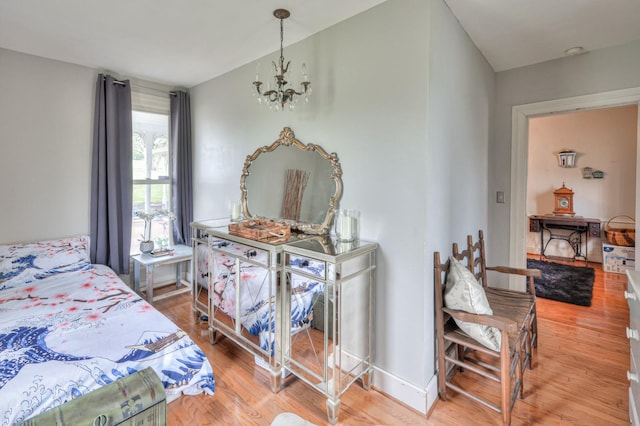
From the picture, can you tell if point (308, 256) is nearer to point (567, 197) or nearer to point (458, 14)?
point (458, 14)

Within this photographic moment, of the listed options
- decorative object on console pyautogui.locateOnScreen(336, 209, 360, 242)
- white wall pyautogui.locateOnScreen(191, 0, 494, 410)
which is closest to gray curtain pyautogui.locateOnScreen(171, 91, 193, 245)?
white wall pyautogui.locateOnScreen(191, 0, 494, 410)

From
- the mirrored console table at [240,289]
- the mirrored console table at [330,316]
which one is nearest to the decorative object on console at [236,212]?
the mirrored console table at [240,289]

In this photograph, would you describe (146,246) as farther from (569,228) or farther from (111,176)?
(569,228)

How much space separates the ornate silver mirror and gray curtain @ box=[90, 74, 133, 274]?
4.54 feet

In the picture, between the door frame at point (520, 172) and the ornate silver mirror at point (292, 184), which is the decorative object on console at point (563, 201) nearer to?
the door frame at point (520, 172)

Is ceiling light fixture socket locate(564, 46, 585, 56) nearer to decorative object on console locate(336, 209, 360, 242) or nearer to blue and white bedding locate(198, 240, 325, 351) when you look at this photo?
decorative object on console locate(336, 209, 360, 242)

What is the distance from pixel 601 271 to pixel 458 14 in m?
4.71

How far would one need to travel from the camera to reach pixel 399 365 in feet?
6.54

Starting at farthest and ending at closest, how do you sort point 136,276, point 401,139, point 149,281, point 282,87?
point 136,276
point 149,281
point 282,87
point 401,139

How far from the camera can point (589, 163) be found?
16.7 ft

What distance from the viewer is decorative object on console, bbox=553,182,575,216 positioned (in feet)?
17.2

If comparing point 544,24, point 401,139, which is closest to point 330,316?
point 401,139

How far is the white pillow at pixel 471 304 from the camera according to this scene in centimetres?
181

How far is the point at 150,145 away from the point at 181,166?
0.45m
